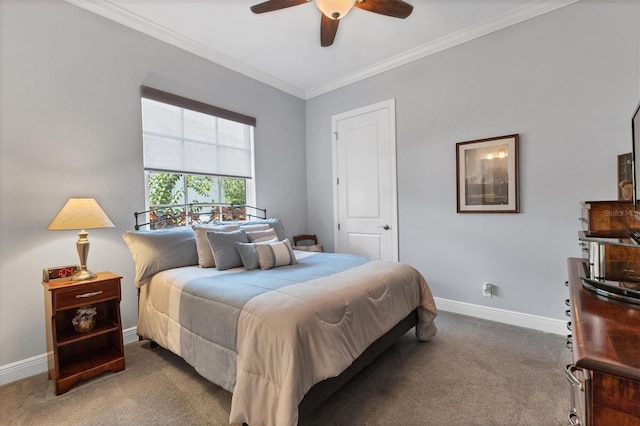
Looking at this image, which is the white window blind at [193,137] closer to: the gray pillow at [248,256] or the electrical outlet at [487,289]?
the gray pillow at [248,256]

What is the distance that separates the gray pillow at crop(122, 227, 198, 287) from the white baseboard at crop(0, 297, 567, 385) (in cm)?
74

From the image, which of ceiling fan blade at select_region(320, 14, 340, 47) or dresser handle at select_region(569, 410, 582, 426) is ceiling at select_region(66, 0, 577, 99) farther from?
dresser handle at select_region(569, 410, 582, 426)

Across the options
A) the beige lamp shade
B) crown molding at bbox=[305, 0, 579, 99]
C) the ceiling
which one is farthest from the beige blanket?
crown molding at bbox=[305, 0, 579, 99]

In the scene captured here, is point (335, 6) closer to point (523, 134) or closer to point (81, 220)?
point (523, 134)

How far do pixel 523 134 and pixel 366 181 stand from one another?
174 cm

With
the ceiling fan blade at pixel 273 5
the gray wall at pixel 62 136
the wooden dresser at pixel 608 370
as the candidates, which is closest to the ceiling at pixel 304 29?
the gray wall at pixel 62 136

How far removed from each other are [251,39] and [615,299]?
11.3ft

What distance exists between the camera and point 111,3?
2.54 metres

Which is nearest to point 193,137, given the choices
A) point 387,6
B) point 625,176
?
point 387,6

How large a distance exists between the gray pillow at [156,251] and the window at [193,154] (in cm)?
57

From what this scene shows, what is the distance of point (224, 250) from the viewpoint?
8.30 feet

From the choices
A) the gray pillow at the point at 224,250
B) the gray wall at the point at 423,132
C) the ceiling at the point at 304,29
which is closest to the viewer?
the gray wall at the point at 423,132

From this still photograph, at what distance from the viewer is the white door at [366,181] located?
3.69 metres

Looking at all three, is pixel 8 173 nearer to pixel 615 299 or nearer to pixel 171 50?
pixel 171 50
